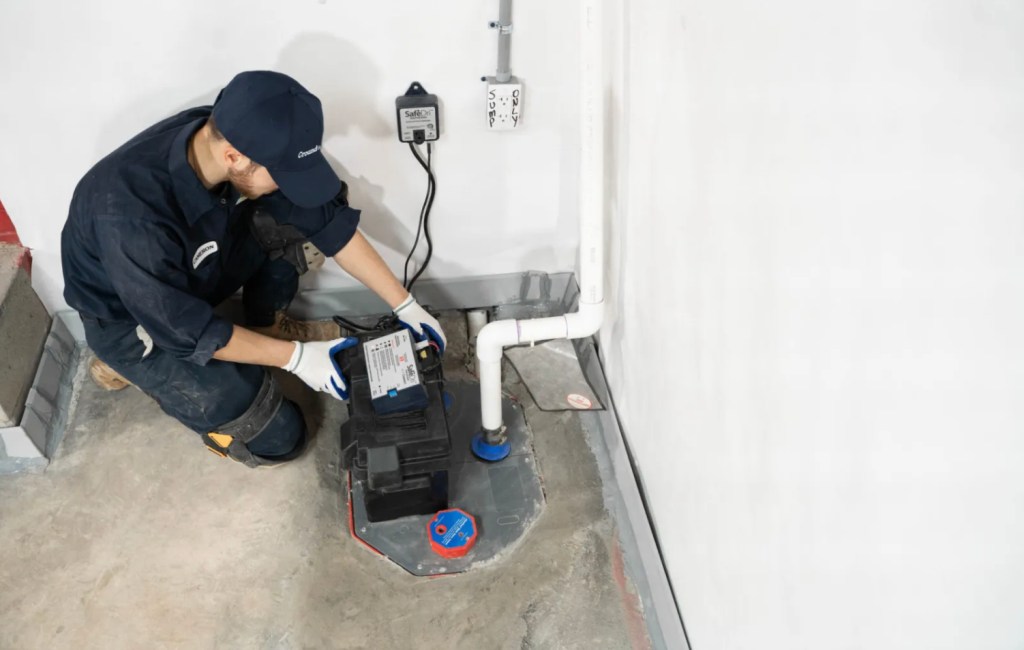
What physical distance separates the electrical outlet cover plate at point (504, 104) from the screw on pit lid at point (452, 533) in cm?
90

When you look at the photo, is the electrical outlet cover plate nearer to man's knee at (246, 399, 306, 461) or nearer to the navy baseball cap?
the navy baseball cap

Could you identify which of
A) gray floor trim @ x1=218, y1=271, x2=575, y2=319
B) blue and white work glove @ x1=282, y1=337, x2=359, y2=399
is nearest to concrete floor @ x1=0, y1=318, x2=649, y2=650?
blue and white work glove @ x1=282, y1=337, x2=359, y2=399

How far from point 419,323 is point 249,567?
0.66 meters

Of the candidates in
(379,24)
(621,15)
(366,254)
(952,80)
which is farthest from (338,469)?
(952,80)

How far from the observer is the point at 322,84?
1620 mm

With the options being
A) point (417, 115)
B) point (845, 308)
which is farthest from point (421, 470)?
point (845, 308)

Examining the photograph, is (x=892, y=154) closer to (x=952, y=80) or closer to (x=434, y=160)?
(x=952, y=80)

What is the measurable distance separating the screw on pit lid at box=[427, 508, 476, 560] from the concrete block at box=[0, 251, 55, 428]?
1024 mm

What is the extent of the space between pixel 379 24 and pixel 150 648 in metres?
1.36

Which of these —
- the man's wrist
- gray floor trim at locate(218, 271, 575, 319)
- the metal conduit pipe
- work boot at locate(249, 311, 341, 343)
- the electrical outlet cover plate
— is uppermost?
the metal conduit pipe

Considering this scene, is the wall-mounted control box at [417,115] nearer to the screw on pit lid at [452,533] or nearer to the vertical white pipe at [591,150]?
the vertical white pipe at [591,150]

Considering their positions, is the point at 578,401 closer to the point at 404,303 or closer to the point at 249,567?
the point at 404,303

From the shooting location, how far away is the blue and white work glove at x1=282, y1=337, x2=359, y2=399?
1.64 meters

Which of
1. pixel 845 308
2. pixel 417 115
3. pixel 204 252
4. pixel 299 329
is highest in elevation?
pixel 417 115
